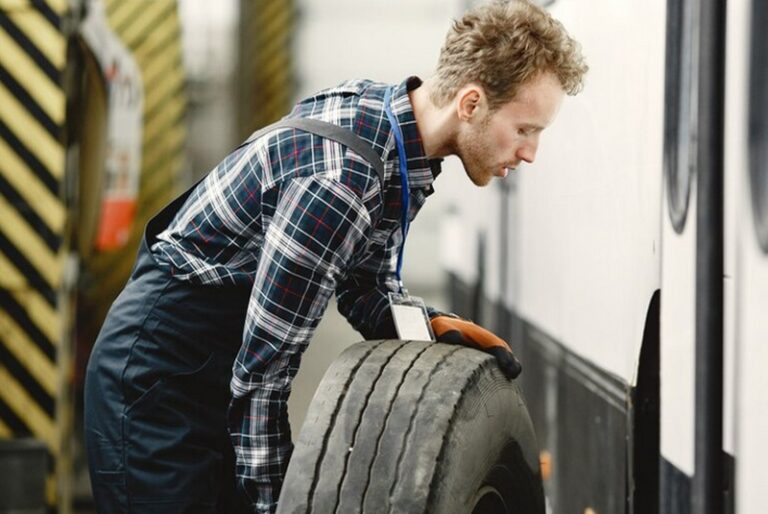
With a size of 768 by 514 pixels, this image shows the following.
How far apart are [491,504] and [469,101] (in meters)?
0.63

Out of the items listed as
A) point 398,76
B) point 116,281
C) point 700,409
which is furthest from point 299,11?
point 700,409

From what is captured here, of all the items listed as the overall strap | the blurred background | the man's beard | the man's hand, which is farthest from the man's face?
the blurred background

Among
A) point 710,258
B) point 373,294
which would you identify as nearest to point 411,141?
point 373,294

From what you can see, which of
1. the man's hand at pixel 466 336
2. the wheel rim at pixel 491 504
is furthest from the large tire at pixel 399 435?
the man's hand at pixel 466 336

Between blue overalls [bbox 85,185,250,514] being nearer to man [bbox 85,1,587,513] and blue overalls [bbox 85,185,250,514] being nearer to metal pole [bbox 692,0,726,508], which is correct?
man [bbox 85,1,587,513]

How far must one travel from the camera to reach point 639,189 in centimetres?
185

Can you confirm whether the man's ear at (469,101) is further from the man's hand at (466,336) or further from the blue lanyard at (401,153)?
the man's hand at (466,336)

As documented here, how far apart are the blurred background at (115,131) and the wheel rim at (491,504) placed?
221cm

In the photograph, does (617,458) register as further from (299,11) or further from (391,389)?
(299,11)

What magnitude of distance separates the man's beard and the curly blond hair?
0.05 metres

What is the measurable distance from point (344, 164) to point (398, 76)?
4893 mm

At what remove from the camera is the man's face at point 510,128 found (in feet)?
5.81

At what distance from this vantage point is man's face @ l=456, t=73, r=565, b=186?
1.77 meters

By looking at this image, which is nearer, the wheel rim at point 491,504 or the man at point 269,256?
the man at point 269,256
